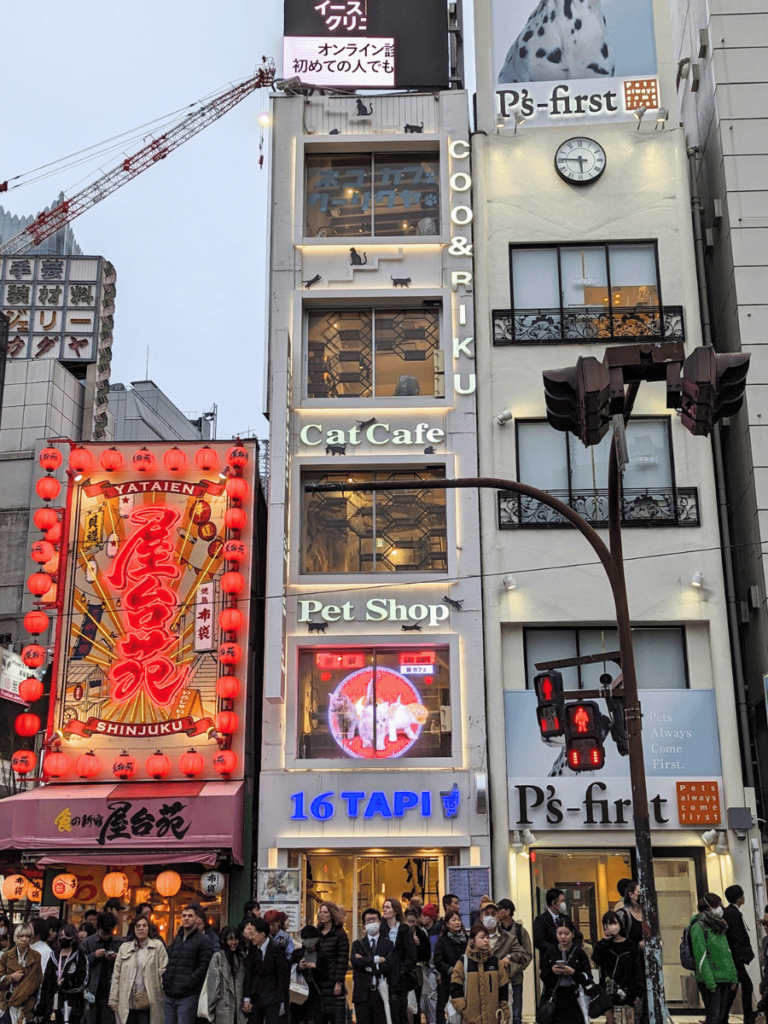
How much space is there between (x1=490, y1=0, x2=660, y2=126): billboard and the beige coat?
Answer: 20.4 m

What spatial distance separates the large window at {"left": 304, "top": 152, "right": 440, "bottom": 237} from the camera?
92.3 feet

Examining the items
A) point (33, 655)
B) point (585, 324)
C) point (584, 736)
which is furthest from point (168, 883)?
point (585, 324)

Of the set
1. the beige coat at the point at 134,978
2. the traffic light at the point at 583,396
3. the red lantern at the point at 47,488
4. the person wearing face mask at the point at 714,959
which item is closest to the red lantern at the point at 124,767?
the red lantern at the point at 47,488

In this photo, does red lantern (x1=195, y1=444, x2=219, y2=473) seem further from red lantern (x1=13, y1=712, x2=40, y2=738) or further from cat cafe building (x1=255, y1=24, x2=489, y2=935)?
red lantern (x1=13, y1=712, x2=40, y2=738)

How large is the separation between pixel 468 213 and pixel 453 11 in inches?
276

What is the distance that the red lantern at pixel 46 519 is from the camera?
84.5ft

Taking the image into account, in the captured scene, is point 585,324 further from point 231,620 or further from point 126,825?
point 126,825

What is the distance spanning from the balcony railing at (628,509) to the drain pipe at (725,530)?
83 cm

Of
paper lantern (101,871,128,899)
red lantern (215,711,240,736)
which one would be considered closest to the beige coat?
paper lantern (101,871,128,899)

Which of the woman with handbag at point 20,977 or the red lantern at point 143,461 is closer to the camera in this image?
the woman with handbag at point 20,977

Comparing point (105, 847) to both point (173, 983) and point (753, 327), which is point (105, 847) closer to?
point (173, 983)

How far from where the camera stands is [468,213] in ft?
89.9

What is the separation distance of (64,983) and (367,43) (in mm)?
22623

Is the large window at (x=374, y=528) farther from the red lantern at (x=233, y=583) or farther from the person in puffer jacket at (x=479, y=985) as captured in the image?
the person in puffer jacket at (x=479, y=985)
